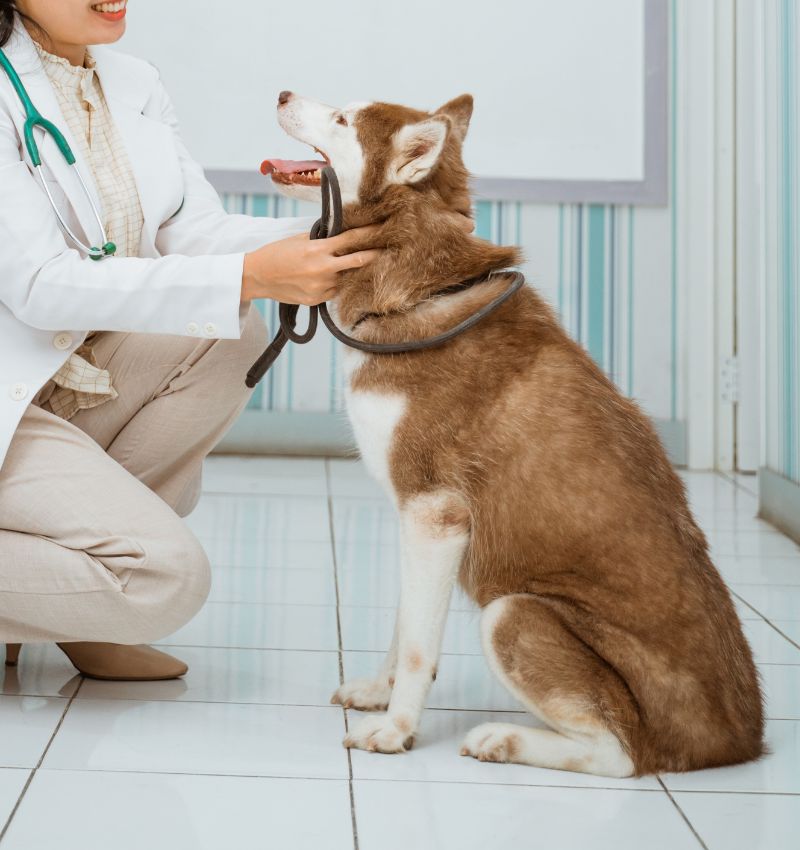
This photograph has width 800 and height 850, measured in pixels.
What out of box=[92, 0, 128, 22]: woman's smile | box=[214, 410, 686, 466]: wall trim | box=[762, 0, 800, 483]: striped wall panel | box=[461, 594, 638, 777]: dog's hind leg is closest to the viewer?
box=[461, 594, 638, 777]: dog's hind leg

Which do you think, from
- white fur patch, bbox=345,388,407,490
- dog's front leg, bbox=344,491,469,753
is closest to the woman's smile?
white fur patch, bbox=345,388,407,490

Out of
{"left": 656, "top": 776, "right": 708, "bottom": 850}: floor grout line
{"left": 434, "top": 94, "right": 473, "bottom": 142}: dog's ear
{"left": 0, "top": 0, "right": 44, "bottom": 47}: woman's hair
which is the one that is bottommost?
{"left": 656, "top": 776, "right": 708, "bottom": 850}: floor grout line

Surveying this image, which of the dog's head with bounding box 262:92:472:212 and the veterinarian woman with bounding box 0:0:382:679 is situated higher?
the dog's head with bounding box 262:92:472:212

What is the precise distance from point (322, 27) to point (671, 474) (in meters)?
3.25

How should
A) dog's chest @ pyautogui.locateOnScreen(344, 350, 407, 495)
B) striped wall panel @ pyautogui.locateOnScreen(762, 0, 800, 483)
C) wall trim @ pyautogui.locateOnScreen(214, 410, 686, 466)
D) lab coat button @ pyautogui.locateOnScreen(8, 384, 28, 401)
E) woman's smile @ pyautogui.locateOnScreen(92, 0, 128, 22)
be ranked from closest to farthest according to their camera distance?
dog's chest @ pyautogui.locateOnScreen(344, 350, 407, 495) → lab coat button @ pyautogui.locateOnScreen(8, 384, 28, 401) → woman's smile @ pyautogui.locateOnScreen(92, 0, 128, 22) → striped wall panel @ pyautogui.locateOnScreen(762, 0, 800, 483) → wall trim @ pyautogui.locateOnScreen(214, 410, 686, 466)

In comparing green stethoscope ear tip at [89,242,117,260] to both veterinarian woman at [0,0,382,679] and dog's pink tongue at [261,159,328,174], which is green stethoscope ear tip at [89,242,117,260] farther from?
dog's pink tongue at [261,159,328,174]

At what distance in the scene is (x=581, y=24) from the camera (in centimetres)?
456

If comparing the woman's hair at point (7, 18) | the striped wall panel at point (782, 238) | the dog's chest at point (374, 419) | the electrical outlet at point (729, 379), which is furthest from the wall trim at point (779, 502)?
the woman's hair at point (7, 18)

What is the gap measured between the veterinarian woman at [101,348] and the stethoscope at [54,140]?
0.01 metres

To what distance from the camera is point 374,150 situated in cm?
182

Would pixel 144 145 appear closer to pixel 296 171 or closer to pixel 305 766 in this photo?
pixel 296 171

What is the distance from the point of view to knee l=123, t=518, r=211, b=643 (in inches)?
74.3

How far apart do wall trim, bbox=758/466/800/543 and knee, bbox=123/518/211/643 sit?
6.82 ft

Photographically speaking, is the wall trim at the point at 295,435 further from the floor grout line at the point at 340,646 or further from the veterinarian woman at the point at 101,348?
the veterinarian woman at the point at 101,348
